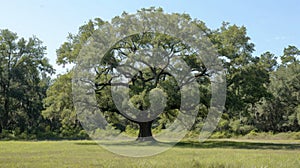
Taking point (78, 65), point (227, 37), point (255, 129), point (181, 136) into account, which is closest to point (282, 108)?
point (255, 129)

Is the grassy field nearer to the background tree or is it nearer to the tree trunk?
the tree trunk

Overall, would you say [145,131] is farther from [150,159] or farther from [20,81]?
[20,81]

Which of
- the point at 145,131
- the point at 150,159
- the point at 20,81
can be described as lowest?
the point at 150,159

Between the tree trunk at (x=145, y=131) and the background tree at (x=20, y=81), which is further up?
the background tree at (x=20, y=81)

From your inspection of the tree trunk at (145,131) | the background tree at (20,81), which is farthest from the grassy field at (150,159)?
the background tree at (20,81)

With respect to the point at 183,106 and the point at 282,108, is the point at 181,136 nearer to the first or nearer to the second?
the point at 183,106

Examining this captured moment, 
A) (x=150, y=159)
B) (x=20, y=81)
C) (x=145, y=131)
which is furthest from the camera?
(x=20, y=81)

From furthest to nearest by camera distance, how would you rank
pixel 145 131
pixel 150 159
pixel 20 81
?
1. pixel 20 81
2. pixel 145 131
3. pixel 150 159

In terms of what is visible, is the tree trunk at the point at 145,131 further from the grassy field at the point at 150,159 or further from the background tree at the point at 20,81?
the background tree at the point at 20,81

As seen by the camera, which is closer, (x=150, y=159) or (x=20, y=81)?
(x=150, y=159)

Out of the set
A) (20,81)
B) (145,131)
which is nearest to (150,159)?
(145,131)

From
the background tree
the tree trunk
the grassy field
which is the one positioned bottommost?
the grassy field

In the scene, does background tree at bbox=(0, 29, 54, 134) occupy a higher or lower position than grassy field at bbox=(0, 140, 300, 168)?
higher

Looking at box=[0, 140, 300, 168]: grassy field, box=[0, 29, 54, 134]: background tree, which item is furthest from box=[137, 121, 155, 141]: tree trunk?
box=[0, 29, 54, 134]: background tree
